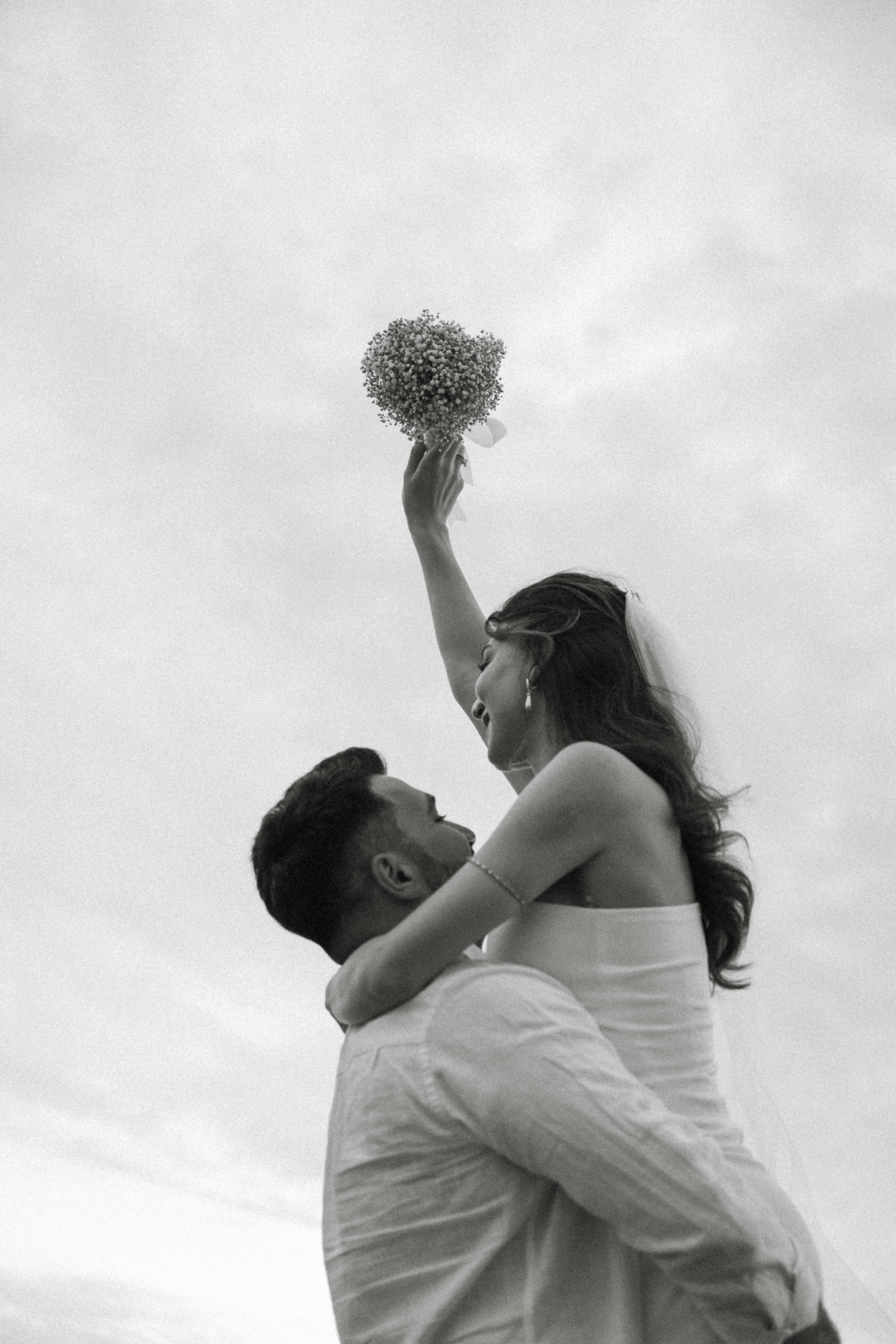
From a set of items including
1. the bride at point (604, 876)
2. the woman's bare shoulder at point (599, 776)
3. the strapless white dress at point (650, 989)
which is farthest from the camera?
the woman's bare shoulder at point (599, 776)

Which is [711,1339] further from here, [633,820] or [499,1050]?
[633,820]

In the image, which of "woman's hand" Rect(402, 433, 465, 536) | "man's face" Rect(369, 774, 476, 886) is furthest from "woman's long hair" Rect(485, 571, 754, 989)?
"woman's hand" Rect(402, 433, 465, 536)

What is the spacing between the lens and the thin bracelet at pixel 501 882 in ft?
13.4

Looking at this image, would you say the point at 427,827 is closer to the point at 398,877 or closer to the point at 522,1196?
the point at 398,877

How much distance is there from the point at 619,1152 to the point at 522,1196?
0.49m

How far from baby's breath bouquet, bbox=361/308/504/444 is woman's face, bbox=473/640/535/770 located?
1681 mm

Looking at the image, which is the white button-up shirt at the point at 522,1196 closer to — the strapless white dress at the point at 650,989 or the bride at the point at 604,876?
the bride at the point at 604,876

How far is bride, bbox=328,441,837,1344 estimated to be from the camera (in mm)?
4020

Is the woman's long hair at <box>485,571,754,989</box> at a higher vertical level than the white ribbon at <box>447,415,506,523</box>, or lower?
lower

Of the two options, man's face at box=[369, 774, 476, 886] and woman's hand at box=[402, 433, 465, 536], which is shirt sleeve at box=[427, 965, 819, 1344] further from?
woman's hand at box=[402, 433, 465, 536]

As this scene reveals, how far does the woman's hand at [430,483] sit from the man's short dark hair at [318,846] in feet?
8.26

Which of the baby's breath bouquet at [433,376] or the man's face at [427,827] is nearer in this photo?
the man's face at [427,827]

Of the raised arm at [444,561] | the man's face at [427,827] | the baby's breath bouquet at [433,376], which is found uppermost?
the baby's breath bouquet at [433,376]

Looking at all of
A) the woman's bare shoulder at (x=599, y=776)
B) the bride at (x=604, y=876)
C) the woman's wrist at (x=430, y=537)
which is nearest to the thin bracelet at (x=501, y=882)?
the bride at (x=604, y=876)
